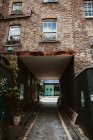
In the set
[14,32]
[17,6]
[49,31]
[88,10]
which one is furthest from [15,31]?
[88,10]

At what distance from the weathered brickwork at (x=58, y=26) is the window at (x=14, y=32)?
1.08 feet

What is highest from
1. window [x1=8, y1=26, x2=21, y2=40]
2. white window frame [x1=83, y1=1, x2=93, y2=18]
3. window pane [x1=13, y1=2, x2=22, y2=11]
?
window pane [x1=13, y1=2, x2=22, y2=11]

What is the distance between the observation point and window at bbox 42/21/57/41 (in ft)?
54.8

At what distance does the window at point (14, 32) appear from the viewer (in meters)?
16.9

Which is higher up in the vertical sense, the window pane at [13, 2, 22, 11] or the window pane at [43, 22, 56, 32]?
the window pane at [13, 2, 22, 11]

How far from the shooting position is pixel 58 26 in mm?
16891

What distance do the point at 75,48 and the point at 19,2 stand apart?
688 cm

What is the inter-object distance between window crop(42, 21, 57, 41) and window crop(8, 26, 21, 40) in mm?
2127

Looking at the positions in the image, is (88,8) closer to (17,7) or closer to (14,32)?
(17,7)

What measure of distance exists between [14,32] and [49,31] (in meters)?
2.96

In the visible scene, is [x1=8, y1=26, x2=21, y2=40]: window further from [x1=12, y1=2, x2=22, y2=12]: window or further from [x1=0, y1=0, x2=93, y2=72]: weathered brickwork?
[x1=12, y1=2, x2=22, y2=12]: window

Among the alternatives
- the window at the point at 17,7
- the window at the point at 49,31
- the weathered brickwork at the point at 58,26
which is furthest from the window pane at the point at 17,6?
the window at the point at 49,31

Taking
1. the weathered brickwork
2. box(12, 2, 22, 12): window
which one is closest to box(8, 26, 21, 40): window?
the weathered brickwork

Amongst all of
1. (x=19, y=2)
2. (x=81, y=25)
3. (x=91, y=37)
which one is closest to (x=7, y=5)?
(x=19, y=2)
